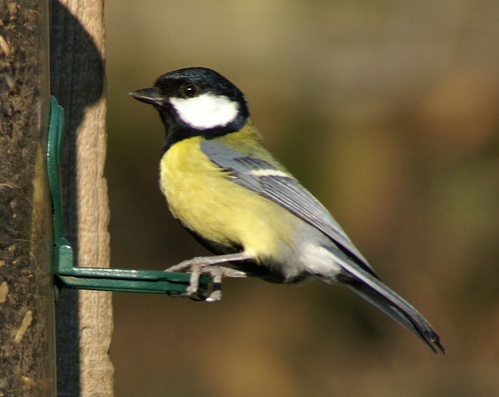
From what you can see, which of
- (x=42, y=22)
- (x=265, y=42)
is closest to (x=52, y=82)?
(x=42, y=22)

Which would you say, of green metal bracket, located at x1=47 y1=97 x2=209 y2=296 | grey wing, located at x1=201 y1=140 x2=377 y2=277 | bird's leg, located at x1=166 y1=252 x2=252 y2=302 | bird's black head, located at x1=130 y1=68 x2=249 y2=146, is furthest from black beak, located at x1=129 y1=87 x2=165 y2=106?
green metal bracket, located at x1=47 y1=97 x2=209 y2=296

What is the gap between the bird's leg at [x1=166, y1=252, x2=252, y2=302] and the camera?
10.2 feet

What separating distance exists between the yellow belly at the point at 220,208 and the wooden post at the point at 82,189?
56cm

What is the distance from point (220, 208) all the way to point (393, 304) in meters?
0.69

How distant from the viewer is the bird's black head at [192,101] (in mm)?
3979

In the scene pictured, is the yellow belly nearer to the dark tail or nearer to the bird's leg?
the bird's leg

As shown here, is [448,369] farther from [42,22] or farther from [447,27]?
[42,22]

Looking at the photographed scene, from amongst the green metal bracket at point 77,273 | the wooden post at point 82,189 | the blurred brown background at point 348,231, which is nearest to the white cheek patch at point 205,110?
the wooden post at point 82,189

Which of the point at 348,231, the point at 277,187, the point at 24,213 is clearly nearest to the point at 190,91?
the point at 277,187

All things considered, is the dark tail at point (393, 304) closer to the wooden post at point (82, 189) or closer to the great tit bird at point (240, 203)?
the great tit bird at point (240, 203)

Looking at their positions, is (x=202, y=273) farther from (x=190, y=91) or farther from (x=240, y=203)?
(x=190, y=91)

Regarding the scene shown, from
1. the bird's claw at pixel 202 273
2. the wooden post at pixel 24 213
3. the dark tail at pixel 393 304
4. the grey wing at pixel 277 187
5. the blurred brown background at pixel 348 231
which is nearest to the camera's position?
the wooden post at pixel 24 213

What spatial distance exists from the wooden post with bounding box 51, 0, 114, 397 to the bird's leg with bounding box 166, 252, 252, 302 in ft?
0.88

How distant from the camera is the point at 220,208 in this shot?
3.77 meters
